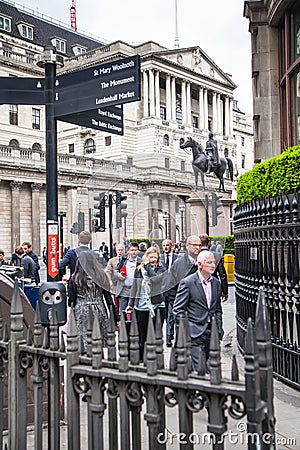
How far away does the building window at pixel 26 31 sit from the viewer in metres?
75.8

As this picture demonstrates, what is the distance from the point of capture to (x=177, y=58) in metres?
81.2

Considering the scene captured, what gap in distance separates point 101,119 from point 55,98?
61cm

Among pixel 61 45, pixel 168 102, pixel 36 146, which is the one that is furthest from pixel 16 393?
pixel 61 45

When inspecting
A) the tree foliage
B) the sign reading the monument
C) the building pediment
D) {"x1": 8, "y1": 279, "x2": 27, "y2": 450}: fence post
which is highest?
the building pediment

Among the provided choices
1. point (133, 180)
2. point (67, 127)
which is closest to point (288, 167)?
point (133, 180)

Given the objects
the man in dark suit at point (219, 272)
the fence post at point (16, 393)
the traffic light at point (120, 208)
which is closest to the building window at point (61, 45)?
the man in dark suit at point (219, 272)

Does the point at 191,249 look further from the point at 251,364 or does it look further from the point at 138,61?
the point at 251,364

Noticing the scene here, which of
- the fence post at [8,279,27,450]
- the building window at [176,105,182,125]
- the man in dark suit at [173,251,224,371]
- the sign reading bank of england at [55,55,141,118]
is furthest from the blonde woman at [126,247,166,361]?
the building window at [176,105,182,125]

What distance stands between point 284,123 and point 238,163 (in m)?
89.9

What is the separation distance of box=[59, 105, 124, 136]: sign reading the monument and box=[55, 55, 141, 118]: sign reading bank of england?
0.20 m

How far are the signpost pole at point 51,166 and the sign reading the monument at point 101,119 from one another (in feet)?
0.62

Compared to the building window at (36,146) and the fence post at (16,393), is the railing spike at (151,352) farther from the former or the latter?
the building window at (36,146)

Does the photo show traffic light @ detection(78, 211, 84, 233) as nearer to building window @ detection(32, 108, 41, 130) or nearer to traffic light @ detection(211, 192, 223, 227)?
traffic light @ detection(211, 192, 223, 227)

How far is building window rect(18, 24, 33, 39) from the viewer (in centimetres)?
7581
